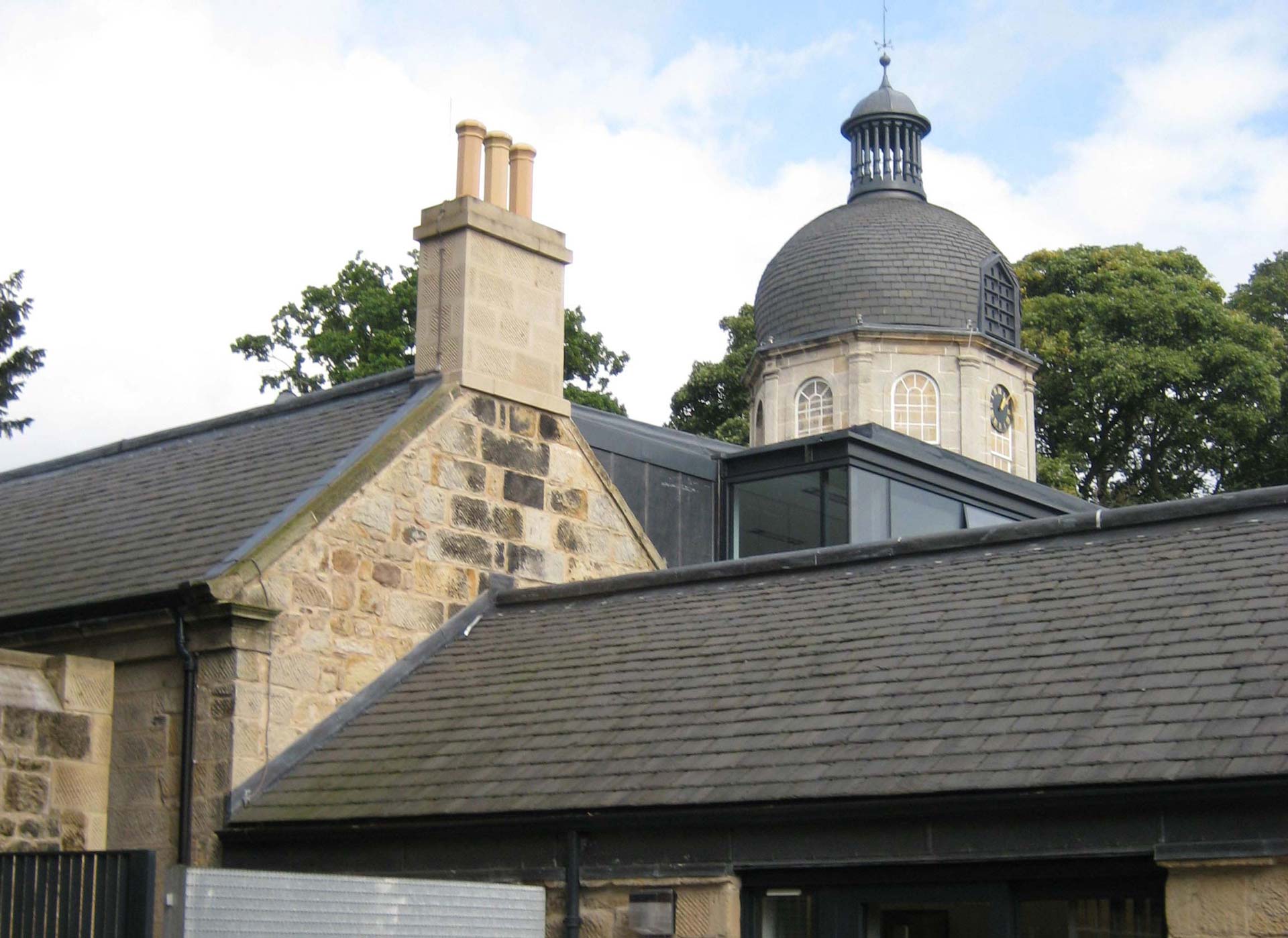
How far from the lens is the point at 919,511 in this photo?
2358cm

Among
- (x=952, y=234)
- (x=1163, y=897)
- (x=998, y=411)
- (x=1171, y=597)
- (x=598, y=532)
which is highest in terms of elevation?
(x=952, y=234)

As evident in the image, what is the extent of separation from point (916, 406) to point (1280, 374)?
41.5 ft

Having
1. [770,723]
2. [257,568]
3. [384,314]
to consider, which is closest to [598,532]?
[257,568]

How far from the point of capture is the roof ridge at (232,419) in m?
16.7

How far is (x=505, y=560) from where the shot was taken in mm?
15453

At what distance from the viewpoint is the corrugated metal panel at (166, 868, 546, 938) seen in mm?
8555

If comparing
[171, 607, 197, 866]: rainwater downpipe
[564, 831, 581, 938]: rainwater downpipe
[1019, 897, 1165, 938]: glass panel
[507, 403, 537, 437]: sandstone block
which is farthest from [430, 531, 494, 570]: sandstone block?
[1019, 897, 1165, 938]: glass panel

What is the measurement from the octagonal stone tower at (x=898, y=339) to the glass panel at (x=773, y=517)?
46.9 feet

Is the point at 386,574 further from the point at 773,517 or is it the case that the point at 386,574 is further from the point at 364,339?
the point at 364,339

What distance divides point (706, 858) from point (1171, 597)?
125 inches

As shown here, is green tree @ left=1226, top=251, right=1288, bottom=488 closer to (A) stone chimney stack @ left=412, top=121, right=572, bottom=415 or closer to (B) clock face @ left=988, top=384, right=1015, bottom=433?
(B) clock face @ left=988, top=384, right=1015, bottom=433

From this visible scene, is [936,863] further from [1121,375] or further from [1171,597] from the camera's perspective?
[1121,375]

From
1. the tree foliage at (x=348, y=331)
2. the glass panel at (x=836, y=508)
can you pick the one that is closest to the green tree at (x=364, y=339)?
the tree foliage at (x=348, y=331)

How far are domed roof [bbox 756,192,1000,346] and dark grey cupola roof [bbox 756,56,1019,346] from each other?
1 centimetres
